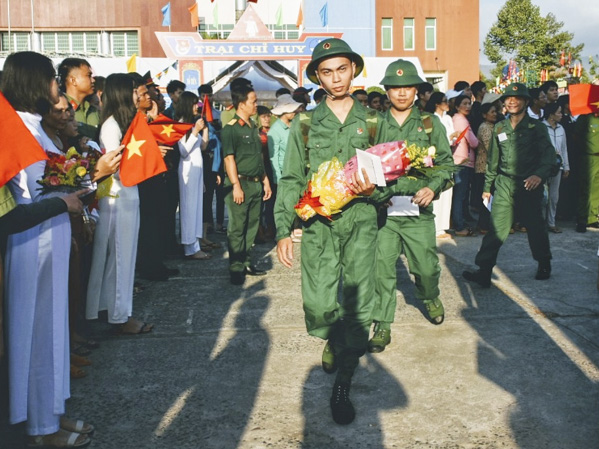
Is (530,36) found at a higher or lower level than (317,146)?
higher

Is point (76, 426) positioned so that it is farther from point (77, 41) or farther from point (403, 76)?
point (77, 41)

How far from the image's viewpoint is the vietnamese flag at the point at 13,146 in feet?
9.01

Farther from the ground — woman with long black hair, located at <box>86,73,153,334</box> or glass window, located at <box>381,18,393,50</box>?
glass window, located at <box>381,18,393,50</box>

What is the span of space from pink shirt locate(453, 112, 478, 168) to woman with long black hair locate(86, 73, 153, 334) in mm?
6019

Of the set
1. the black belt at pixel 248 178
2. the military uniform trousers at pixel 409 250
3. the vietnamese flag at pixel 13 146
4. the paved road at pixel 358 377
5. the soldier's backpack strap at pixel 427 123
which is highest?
the soldier's backpack strap at pixel 427 123

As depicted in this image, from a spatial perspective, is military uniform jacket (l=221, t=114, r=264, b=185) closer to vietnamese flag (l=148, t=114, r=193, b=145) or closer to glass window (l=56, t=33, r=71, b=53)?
vietnamese flag (l=148, t=114, r=193, b=145)

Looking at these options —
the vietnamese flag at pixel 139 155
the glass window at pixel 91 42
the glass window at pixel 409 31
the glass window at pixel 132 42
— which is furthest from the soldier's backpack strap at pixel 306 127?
the glass window at pixel 409 31

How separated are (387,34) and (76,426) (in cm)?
4059

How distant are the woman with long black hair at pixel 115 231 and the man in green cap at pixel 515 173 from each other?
3.56m

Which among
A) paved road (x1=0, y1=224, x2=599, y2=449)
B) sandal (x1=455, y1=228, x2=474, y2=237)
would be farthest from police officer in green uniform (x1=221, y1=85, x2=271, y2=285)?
sandal (x1=455, y1=228, x2=474, y2=237)

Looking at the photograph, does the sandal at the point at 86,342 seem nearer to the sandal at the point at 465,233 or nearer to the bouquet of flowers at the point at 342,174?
the bouquet of flowers at the point at 342,174

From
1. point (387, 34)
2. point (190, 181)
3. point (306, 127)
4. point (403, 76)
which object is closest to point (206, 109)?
point (190, 181)

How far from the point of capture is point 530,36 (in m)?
39.4

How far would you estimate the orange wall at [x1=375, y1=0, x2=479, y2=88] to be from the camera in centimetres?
4147
